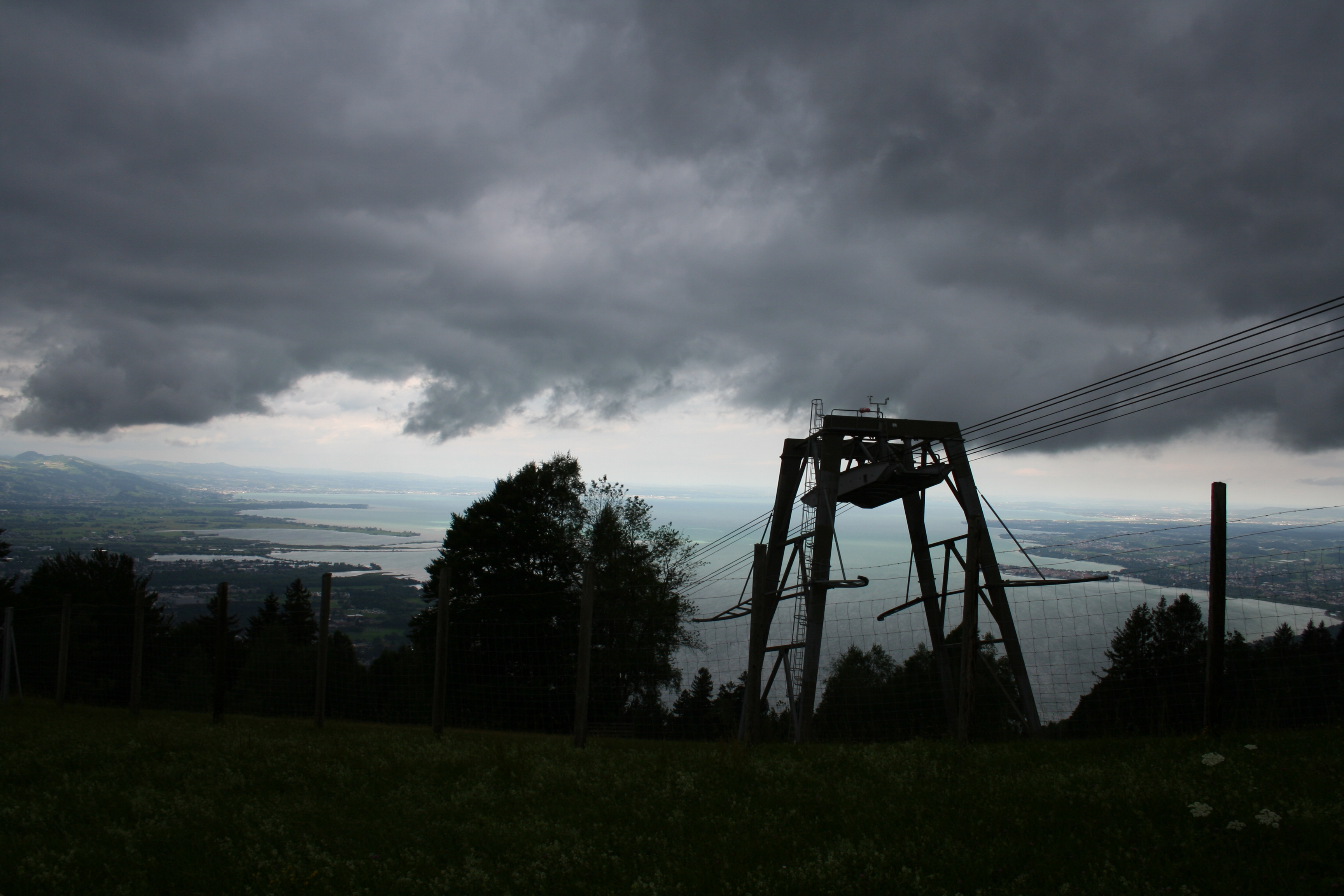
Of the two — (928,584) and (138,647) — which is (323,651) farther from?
(928,584)

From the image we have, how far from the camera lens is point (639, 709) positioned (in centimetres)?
2033

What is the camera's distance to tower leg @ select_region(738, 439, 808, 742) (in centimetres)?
860

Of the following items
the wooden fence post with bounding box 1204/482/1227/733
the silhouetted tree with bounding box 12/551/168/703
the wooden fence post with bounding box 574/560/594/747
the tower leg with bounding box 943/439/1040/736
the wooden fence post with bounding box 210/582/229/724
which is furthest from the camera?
the silhouetted tree with bounding box 12/551/168/703

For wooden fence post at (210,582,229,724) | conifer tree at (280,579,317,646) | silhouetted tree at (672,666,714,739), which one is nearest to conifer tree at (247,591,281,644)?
conifer tree at (280,579,317,646)

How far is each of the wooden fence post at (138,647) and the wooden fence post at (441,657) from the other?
21.9 ft

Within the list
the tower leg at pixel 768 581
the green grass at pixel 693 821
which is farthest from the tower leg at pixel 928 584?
the green grass at pixel 693 821

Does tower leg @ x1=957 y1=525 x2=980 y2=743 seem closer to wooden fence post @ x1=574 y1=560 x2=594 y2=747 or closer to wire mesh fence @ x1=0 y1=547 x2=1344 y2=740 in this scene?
wire mesh fence @ x1=0 y1=547 x2=1344 y2=740

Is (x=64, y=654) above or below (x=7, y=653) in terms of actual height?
above

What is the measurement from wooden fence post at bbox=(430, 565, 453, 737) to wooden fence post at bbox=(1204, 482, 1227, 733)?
29.1 ft

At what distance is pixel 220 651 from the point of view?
1232cm

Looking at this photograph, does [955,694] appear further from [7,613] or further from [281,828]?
[7,613]

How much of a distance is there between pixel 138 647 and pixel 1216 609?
1658 cm

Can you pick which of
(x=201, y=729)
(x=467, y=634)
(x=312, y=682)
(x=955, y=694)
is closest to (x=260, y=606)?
(x=312, y=682)

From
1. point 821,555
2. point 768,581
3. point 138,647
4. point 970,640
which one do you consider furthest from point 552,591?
point 970,640
